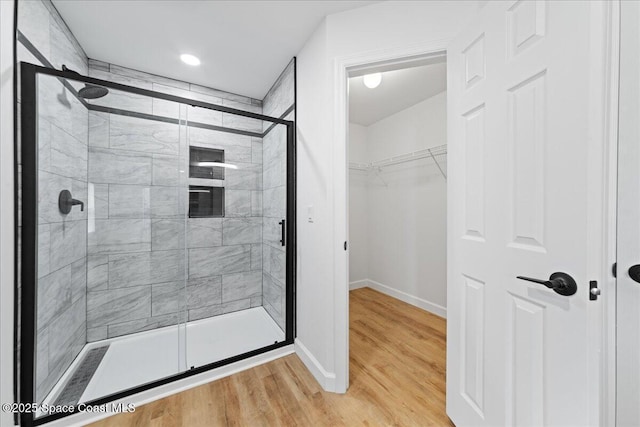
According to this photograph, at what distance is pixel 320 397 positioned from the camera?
1.53 meters

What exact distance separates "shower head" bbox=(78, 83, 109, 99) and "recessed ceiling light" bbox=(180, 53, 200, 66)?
2.47 ft

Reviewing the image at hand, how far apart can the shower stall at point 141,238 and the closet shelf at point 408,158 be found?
1.54 metres

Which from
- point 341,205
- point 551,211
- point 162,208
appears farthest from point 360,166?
point 551,211

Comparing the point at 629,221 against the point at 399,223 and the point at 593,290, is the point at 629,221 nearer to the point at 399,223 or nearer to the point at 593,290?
the point at 593,290

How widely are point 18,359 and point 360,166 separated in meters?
3.52

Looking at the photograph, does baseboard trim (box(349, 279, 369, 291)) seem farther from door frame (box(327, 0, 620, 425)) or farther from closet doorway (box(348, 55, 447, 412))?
door frame (box(327, 0, 620, 425))

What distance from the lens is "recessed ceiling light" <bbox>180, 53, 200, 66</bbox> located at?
211 centimetres

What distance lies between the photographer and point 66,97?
59.0 inches

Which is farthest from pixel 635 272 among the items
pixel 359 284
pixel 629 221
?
pixel 359 284

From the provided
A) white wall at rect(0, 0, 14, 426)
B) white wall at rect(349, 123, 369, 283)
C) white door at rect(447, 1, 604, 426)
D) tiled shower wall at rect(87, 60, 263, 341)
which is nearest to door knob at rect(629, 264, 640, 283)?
white door at rect(447, 1, 604, 426)

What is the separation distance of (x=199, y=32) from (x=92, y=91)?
0.84 m

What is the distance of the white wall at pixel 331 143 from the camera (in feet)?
4.68

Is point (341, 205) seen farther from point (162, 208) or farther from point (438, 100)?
point (438, 100)

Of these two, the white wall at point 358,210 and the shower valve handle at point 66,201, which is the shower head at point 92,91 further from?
the white wall at point 358,210
